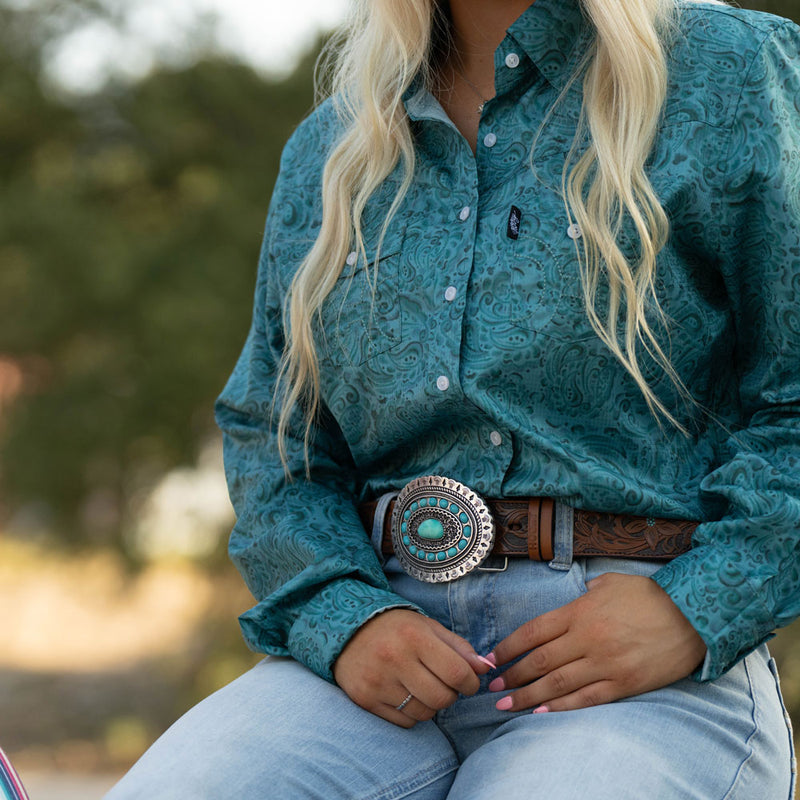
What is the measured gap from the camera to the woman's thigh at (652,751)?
3.58ft

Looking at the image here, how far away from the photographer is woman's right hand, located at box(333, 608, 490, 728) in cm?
125

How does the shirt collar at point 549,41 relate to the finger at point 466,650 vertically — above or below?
above

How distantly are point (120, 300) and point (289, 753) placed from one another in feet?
10.1

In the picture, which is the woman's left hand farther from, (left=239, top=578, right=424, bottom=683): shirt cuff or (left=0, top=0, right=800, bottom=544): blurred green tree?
(left=0, top=0, right=800, bottom=544): blurred green tree

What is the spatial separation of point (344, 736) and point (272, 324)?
0.66 meters

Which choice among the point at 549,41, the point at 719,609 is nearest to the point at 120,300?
the point at 549,41

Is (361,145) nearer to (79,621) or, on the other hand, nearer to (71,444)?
(71,444)

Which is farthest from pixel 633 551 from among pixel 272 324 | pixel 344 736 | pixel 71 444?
pixel 71 444

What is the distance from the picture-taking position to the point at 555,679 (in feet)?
3.99

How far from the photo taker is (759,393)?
4.39 feet

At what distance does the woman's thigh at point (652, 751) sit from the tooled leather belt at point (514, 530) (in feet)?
0.57

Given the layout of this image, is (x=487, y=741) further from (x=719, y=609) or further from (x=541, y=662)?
(x=719, y=609)

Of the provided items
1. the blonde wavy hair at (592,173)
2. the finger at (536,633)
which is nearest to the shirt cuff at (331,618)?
the finger at (536,633)

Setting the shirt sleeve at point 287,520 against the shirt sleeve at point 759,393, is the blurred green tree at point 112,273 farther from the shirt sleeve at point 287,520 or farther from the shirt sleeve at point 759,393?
the shirt sleeve at point 759,393
